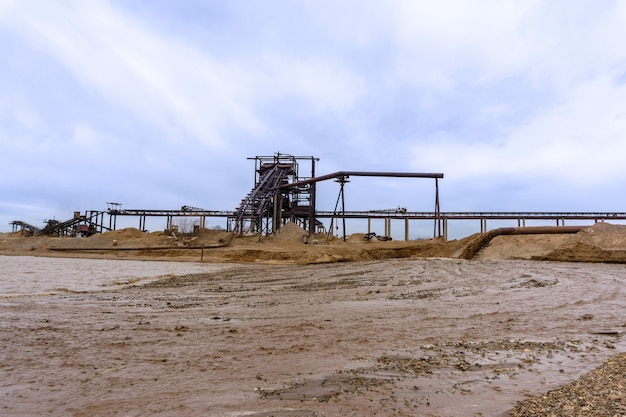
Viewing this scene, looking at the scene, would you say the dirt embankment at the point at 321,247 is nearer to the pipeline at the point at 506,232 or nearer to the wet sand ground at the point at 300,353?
the pipeline at the point at 506,232

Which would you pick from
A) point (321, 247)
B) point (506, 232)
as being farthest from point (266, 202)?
point (506, 232)

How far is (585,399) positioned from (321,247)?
2454 cm

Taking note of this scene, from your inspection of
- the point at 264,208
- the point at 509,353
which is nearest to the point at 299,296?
the point at 509,353

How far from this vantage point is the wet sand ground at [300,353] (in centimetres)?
→ 295

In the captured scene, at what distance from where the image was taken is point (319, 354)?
4184 mm

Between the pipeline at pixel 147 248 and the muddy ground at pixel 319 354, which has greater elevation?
the pipeline at pixel 147 248

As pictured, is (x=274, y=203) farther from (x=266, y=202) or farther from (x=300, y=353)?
(x=300, y=353)

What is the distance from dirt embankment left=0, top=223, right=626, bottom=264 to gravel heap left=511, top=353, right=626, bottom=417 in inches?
685

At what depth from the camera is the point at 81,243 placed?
36406 millimetres

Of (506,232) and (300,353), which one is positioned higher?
(506,232)

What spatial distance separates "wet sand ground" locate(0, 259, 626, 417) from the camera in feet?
9.66

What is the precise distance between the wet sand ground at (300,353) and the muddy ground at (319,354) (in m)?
0.02

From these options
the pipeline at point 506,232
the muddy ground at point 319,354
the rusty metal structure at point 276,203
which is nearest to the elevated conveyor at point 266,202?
the rusty metal structure at point 276,203

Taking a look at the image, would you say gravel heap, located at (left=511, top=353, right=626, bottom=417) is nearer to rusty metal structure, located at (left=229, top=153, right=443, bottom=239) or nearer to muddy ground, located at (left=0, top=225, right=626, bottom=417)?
muddy ground, located at (left=0, top=225, right=626, bottom=417)
